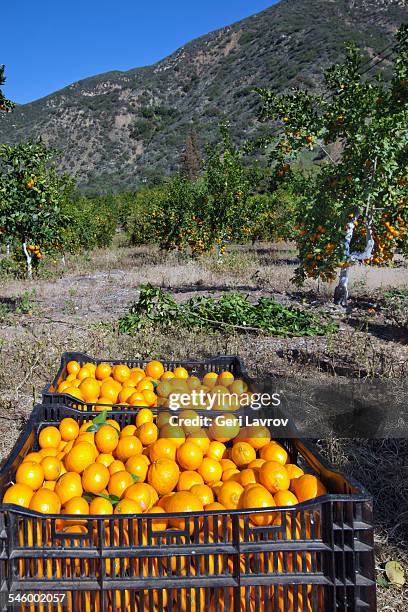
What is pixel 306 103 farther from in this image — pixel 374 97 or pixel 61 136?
pixel 61 136

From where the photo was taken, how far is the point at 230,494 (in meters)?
1.75

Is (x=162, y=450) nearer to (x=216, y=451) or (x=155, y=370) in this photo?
(x=216, y=451)

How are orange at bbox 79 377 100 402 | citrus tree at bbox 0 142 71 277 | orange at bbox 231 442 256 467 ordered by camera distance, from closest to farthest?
orange at bbox 231 442 256 467 → orange at bbox 79 377 100 402 → citrus tree at bbox 0 142 71 277

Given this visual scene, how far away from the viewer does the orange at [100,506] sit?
1.65m

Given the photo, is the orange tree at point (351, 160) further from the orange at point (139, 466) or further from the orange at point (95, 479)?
the orange at point (95, 479)

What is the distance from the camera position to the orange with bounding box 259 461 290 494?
177cm

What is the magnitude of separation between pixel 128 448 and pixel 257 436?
60 centimetres

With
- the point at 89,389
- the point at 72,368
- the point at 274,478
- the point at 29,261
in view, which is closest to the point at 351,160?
the point at 72,368

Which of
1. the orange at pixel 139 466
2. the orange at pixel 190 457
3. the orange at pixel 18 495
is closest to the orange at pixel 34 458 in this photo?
the orange at pixel 18 495

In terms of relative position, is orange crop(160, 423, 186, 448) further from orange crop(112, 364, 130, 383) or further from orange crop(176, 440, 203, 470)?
orange crop(112, 364, 130, 383)

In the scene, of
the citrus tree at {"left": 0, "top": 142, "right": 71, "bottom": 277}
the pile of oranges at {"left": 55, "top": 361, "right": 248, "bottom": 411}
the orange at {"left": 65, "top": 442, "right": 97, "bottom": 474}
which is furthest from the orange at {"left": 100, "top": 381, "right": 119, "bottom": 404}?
the citrus tree at {"left": 0, "top": 142, "right": 71, "bottom": 277}

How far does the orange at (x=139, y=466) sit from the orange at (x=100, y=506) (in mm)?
256

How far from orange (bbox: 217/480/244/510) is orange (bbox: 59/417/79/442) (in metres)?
0.87

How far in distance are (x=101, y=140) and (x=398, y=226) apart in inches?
2619
